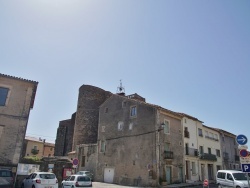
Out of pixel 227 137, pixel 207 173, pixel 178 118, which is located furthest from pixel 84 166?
pixel 227 137

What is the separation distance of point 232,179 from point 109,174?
629 inches

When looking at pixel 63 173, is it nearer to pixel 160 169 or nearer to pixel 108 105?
pixel 160 169

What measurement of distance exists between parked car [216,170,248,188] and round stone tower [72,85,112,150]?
943 inches

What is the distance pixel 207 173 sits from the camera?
31.2 m

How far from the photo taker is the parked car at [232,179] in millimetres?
15915

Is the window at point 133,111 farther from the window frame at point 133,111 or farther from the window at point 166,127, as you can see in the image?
the window at point 166,127

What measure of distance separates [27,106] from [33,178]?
5692 millimetres

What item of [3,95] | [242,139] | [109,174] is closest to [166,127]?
[109,174]

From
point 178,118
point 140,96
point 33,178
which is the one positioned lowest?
point 33,178

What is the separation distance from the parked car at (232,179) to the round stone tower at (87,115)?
23948 mm

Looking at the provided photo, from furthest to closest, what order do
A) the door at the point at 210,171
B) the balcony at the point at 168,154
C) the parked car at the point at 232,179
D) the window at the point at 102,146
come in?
the door at the point at 210,171
the window at the point at 102,146
the balcony at the point at 168,154
the parked car at the point at 232,179

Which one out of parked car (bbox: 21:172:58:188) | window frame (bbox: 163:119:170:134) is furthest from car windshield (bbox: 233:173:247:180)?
parked car (bbox: 21:172:58:188)

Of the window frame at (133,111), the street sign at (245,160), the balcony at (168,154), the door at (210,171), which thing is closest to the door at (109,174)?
the window frame at (133,111)

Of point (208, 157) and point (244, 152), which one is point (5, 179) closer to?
point (244, 152)
